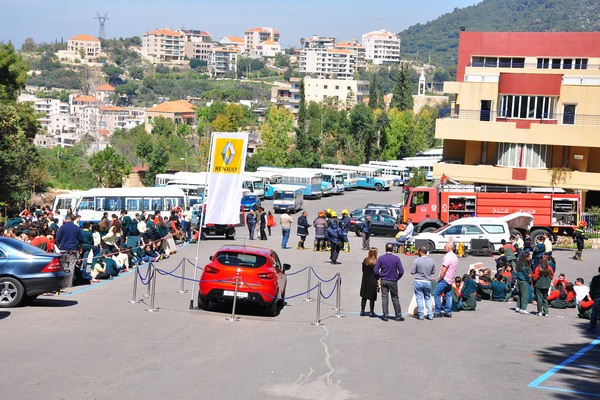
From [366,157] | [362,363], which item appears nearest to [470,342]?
[362,363]

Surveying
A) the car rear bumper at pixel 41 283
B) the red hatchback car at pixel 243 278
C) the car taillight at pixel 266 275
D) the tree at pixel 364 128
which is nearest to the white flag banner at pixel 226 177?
the red hatchback car at pixel 243 278

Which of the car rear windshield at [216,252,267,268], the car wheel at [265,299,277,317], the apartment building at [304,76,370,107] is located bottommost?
the car wheel at [265,299,277,317]

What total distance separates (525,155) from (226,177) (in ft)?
109

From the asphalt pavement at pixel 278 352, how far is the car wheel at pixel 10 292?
0.25m

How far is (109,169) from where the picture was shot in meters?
79.8

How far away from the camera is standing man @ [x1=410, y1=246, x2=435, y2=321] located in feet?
59.6

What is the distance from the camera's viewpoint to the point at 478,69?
5491 centimetres

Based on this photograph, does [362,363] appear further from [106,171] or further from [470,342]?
[106,171]

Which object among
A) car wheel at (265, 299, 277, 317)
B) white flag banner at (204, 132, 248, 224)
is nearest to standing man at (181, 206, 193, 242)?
white flag banner at (204, 132, 248, 224)

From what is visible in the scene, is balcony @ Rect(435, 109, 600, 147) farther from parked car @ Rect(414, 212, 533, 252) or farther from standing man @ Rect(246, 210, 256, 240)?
standing man @ Rect(246, 210, 256, 240)

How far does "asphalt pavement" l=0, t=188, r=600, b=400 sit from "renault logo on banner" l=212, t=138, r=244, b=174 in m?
3.27

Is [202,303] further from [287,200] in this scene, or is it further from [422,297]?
[287,200]

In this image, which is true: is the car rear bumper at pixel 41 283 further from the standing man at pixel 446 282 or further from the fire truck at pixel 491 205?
the fire truck at pixel 491 205

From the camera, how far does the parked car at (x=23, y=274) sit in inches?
670
